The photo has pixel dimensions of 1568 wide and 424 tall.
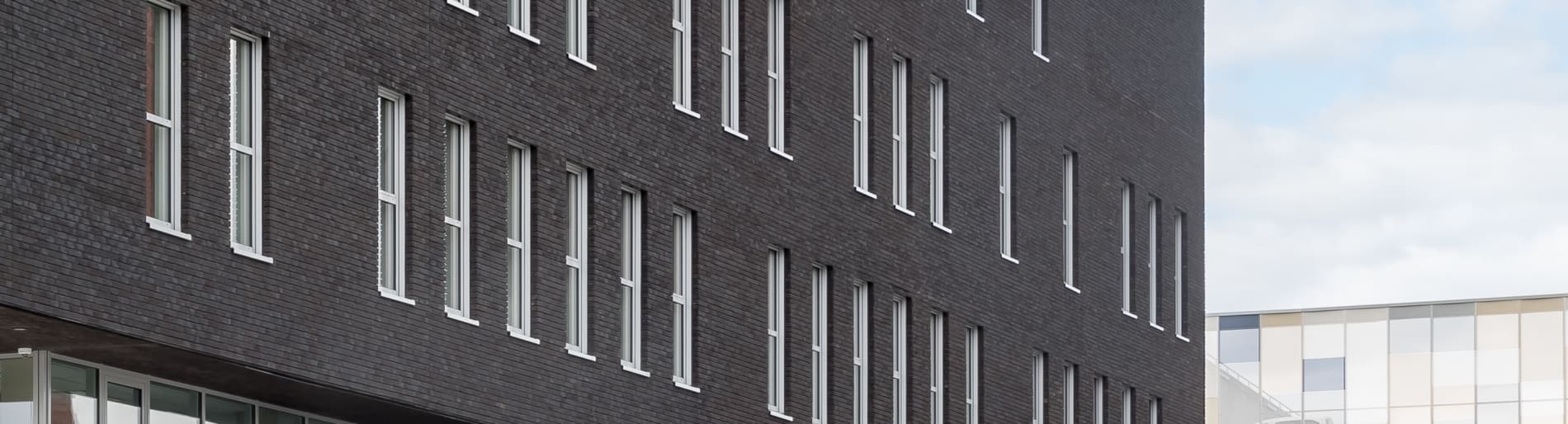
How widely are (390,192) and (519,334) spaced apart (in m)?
2.62

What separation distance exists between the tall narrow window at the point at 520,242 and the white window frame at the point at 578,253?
0.82 m

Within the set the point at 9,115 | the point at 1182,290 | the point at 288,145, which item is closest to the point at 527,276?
the point at 288,145

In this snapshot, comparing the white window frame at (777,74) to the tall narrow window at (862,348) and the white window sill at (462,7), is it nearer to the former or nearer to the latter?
the tall narrow window at (862,348)

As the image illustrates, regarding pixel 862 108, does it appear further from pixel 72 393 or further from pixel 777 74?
pixel 72 393

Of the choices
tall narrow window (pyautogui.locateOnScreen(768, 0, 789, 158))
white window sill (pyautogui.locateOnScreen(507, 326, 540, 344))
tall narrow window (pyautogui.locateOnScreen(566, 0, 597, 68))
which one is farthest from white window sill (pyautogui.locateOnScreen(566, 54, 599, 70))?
Result: tall narrow window (pyautogui.locateOnScreen(768, 0, 789, 158))

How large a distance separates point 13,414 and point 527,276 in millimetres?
7452

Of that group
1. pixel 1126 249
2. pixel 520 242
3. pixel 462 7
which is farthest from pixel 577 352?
pixel 1126 249

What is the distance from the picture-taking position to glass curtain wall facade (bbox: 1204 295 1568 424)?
260 ft

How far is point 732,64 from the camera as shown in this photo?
3847cm

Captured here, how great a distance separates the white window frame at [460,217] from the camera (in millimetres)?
32625

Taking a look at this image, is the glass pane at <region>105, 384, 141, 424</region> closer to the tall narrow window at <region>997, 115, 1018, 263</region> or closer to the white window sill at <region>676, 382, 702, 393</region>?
the white window sill at <region>676, 382, 702, 393</region>

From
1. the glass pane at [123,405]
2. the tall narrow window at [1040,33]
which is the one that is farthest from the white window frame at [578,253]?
the tall narrow window at [1040,33]

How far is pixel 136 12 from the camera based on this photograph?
27438mm

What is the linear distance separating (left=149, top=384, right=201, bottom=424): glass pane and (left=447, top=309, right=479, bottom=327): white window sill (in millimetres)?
3147
